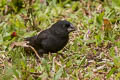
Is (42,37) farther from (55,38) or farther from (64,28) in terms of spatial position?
(64,28)

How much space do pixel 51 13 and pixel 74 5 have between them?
545 millimetres

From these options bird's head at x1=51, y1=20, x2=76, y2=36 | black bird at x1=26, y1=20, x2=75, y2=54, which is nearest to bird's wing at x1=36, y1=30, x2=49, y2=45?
black bird at x1=26, y1=20, x2=75, y2=54

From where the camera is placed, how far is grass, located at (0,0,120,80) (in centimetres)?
490

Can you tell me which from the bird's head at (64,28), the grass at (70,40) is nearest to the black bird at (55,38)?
the bird's head at (64,28)

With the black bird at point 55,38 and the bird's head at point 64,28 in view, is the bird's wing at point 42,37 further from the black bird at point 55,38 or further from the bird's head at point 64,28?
the bird's head at point 64,28

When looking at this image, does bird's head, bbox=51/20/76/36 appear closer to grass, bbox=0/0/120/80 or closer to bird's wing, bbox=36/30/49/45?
bird's wing, bbox=36/30/49/45

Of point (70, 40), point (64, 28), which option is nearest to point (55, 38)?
point (64, 28)

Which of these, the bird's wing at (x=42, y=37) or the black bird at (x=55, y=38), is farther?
the bird's wing at (x=42, y=37)

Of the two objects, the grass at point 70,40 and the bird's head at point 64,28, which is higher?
the bird's head at point 64,28

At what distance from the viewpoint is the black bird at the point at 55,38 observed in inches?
225

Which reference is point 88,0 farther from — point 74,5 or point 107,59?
point 107,59

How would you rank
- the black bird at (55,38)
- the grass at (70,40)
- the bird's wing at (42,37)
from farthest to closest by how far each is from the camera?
1. the bird's wing at (42,37)
2. the black bird at (55,38)
3. the grass at (70,40)

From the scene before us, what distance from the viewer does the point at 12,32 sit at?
6453 millimetres

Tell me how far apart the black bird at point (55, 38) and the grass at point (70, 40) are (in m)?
0.15
